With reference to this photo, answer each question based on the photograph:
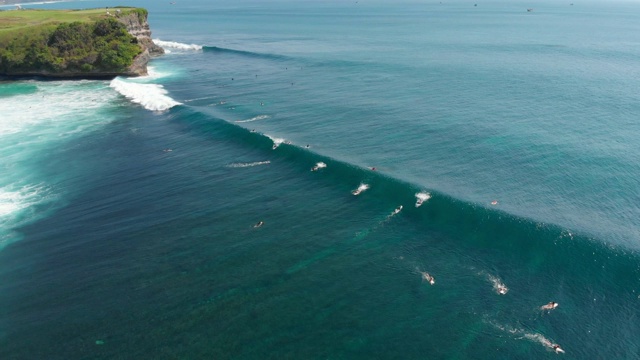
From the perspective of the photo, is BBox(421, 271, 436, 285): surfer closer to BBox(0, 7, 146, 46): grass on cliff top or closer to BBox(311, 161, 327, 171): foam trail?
BBox(311, 161, 327, 171): foam trail

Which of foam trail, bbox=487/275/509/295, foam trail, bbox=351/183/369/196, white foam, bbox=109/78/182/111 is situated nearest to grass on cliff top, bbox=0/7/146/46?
white foam, bbox=109/78/182/111

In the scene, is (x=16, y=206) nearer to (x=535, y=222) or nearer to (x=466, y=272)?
(x=466, y=272)

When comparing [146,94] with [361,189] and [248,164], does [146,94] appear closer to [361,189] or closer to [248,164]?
[248,164]

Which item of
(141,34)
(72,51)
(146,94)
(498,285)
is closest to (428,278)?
(498,285)

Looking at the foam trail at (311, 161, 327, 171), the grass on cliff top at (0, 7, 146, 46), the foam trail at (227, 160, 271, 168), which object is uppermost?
the grass on cliff top at (0, 7, 146, 46)

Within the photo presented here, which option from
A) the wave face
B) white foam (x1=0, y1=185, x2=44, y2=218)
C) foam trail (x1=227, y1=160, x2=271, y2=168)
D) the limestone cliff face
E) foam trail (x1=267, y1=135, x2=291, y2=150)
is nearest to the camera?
white foam (x1=0, y1=185, x2=44, y2=218)

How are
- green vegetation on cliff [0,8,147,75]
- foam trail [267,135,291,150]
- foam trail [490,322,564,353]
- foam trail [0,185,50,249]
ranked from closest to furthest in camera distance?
foam trail [490,322,564,353] < foam trail [0,185,50,249] < foam trail [267,135,291,150] < green vegetation on cliff [0,8,147,75]


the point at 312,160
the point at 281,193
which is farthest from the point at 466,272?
the point at 312,160
